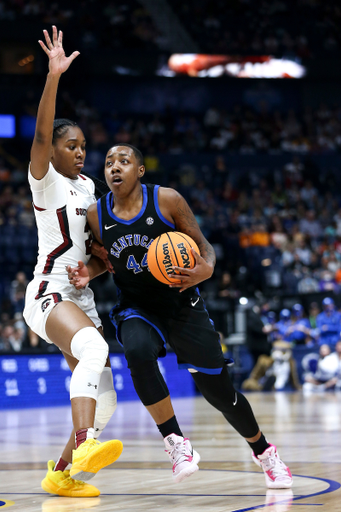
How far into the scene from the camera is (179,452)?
14.3 feet

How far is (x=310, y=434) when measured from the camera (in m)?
8.08

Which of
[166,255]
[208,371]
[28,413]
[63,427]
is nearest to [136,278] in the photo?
[166,255]

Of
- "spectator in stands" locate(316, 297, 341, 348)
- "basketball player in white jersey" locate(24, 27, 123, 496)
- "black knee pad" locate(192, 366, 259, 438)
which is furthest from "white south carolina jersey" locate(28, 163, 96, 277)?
"spectator in stands" locate(316, 297, 341, 348)

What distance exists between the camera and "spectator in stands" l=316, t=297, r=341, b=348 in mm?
16562

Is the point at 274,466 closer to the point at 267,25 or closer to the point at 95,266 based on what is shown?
the point at 95,266

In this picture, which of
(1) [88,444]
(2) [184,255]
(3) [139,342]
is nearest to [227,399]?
(3) [139,342]

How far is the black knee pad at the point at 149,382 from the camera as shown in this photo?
14.3ft

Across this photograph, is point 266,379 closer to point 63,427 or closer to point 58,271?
point 63,427

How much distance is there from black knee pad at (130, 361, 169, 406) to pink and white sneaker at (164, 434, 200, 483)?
27 centimetres

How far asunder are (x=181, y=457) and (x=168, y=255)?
1.25m

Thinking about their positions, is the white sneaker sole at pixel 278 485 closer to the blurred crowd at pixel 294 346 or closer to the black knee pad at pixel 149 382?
the black knee pad at pixel 149 382

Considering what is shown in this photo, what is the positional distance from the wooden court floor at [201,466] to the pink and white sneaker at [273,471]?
0.08m

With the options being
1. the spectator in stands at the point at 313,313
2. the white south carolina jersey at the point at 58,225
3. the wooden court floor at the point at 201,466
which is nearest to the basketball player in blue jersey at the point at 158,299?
the white south carolina jersey at the point at 58,225

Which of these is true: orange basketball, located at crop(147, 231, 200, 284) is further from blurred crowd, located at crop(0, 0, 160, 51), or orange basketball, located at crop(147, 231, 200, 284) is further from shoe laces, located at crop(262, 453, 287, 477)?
blurred crowd, located at crop(0, 0, 160, 51)
